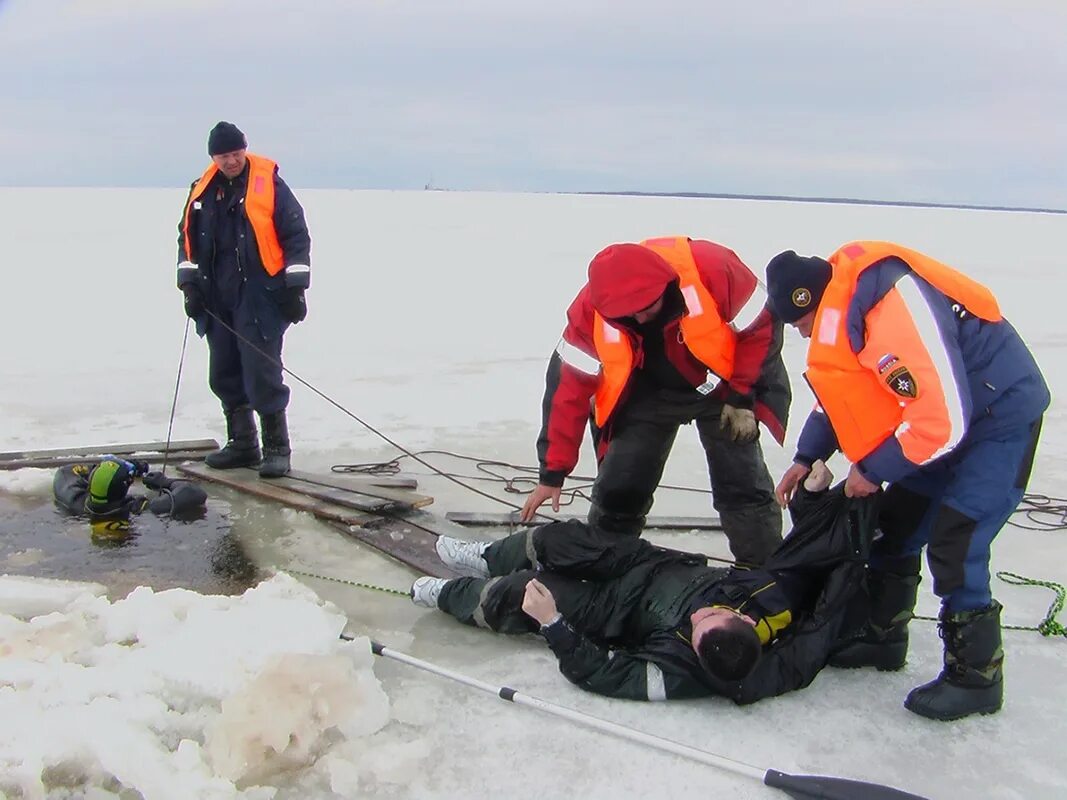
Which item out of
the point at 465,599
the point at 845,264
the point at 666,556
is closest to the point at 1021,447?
the point at 845,264

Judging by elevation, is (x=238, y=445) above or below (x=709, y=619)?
below

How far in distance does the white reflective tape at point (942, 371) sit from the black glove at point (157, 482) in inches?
128

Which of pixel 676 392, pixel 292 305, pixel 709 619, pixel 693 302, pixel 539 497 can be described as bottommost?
pixel 709 619

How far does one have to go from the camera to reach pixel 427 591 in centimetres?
323

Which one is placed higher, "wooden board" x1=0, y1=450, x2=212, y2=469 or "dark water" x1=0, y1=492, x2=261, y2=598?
"wooden board" x1=0, y1=450, x2=212, y2=469

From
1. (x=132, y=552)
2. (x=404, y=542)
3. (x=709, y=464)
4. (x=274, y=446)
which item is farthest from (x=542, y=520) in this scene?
(x=132, y=552)

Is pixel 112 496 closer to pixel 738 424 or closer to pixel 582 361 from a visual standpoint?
pixel 582 361

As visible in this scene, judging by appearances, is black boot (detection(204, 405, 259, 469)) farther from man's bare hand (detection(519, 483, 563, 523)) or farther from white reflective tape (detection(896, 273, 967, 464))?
white reflective tape (detection(896, 273, 967, 464))

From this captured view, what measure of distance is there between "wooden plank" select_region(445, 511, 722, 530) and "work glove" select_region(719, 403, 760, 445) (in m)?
0.90

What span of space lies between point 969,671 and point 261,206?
3.53 meters

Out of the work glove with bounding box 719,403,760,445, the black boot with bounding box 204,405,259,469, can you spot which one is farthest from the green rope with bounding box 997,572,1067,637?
the black boot with bounding box 204,405,259,469

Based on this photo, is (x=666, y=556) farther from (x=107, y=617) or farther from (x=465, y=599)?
(x=107, y=617)

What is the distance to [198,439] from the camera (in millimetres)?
5539

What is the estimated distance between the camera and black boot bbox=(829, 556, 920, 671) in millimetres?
2902
